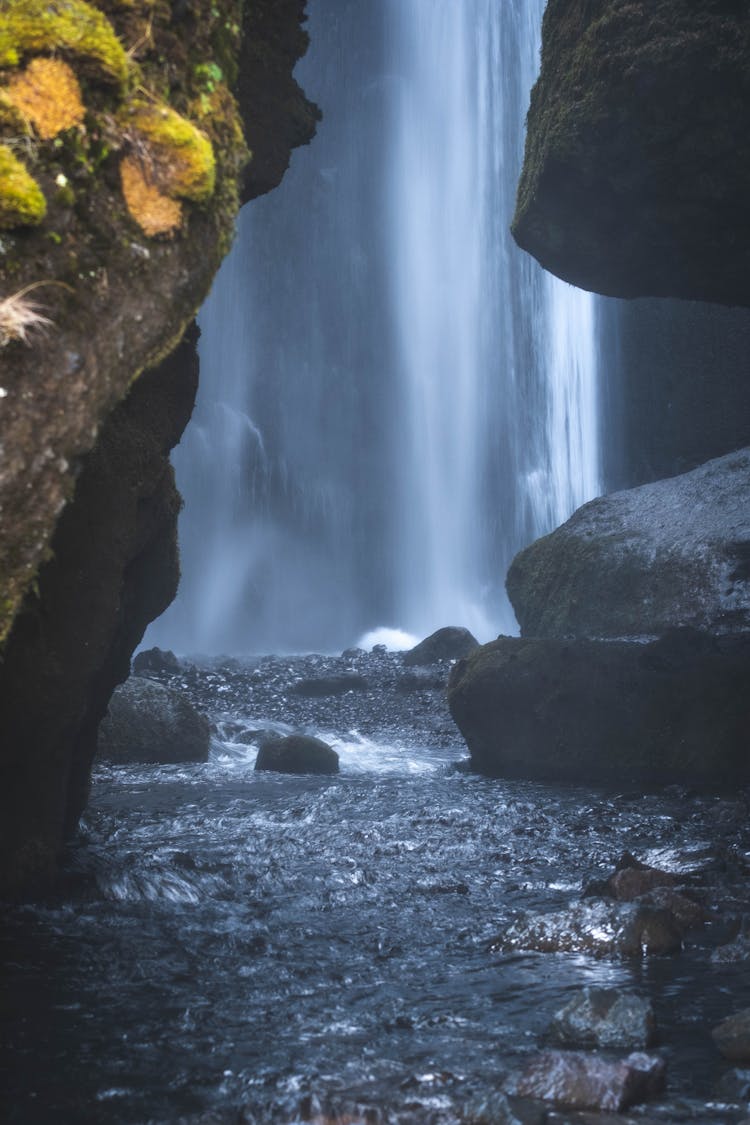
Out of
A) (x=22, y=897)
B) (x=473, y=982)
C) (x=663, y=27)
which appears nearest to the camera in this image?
(x=473, y=982)

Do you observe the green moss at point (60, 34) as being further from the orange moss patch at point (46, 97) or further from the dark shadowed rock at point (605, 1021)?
the dark shadowed rock at point (605, 1021)

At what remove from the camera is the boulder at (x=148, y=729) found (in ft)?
55.3

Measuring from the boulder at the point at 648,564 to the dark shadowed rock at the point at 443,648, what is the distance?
8.63 metres

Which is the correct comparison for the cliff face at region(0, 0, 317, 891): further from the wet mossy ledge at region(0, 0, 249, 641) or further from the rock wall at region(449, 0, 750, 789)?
the rock wall at region(449, 0, 750, 789)

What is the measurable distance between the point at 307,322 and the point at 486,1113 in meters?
66.2

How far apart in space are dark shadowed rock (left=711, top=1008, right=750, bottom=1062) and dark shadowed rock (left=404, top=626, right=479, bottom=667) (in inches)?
1051

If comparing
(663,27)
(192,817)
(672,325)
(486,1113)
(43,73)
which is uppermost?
(672,325)

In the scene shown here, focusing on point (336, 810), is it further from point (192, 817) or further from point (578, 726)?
point (578, 726)

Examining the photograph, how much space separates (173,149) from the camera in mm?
3963

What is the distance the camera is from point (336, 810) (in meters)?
12.6

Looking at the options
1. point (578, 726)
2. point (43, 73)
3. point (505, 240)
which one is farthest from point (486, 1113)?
point (505, 240)

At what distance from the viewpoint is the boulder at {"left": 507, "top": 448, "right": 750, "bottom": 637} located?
19422mm

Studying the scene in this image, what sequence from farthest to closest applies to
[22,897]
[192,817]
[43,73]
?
[192,817] < [22,897] < [43,73]

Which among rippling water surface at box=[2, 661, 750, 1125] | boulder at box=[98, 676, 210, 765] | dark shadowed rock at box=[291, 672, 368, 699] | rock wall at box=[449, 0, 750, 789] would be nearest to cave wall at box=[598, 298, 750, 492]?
rock wall at box=[449, 0, 750, 789]
